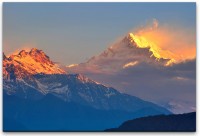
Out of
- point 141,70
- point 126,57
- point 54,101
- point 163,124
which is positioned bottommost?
point 163,124

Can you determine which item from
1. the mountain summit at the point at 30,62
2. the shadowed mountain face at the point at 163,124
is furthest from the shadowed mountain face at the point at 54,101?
the shadowed mountain face at the point at 163,124

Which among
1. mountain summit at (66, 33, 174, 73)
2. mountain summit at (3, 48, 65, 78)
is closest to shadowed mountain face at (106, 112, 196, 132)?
mountain summit at (66, 33, 174, 73)

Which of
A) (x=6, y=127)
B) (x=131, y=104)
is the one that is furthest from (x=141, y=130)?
(x=6, y=127)

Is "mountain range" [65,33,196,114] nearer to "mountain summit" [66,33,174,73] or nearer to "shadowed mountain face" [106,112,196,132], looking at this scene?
"mountain summit" [66,33,174,73]

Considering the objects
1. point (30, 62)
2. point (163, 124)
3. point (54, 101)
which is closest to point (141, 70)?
point (163, 124)

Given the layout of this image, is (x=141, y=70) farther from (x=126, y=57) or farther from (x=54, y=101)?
(x=54, y=101)

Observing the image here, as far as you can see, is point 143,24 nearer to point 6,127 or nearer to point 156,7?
point 156,7
